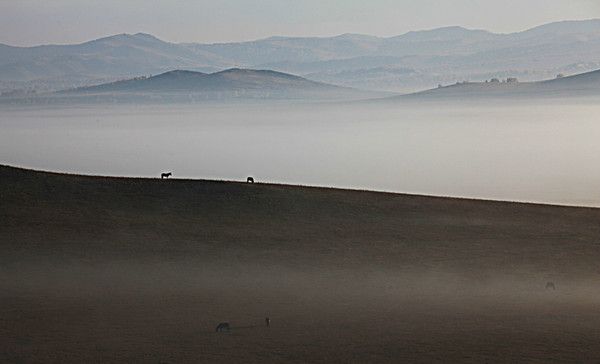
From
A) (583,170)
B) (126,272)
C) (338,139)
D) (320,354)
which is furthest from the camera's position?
(338,139)

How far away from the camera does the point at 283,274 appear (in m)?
26.0

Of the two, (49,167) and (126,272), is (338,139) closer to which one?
(49,167)

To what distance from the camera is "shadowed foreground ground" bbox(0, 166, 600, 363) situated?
19.1 meters

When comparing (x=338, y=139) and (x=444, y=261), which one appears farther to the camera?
(x=338, y=139)

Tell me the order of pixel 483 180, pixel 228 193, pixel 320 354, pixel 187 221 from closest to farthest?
pixel 320 354
pixel 187 221
pixel 228 193
pixel 483 180

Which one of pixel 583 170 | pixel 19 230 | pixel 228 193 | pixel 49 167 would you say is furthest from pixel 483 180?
pixel 19 230

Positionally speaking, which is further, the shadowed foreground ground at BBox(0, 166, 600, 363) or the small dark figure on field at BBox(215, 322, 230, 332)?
the small dark figure on field at BBox(215, 322, 230, 332)

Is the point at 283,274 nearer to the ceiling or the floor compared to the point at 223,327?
nearer to the ceiling

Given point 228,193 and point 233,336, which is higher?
point 228,193

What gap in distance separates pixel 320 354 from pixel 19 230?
1315 cm

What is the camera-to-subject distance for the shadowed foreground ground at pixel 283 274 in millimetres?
19094

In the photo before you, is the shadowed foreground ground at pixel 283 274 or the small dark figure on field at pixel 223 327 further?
the small dark figure on field at pixel 223 327

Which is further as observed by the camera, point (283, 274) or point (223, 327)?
point (283, 274)

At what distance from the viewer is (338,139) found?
140 m
